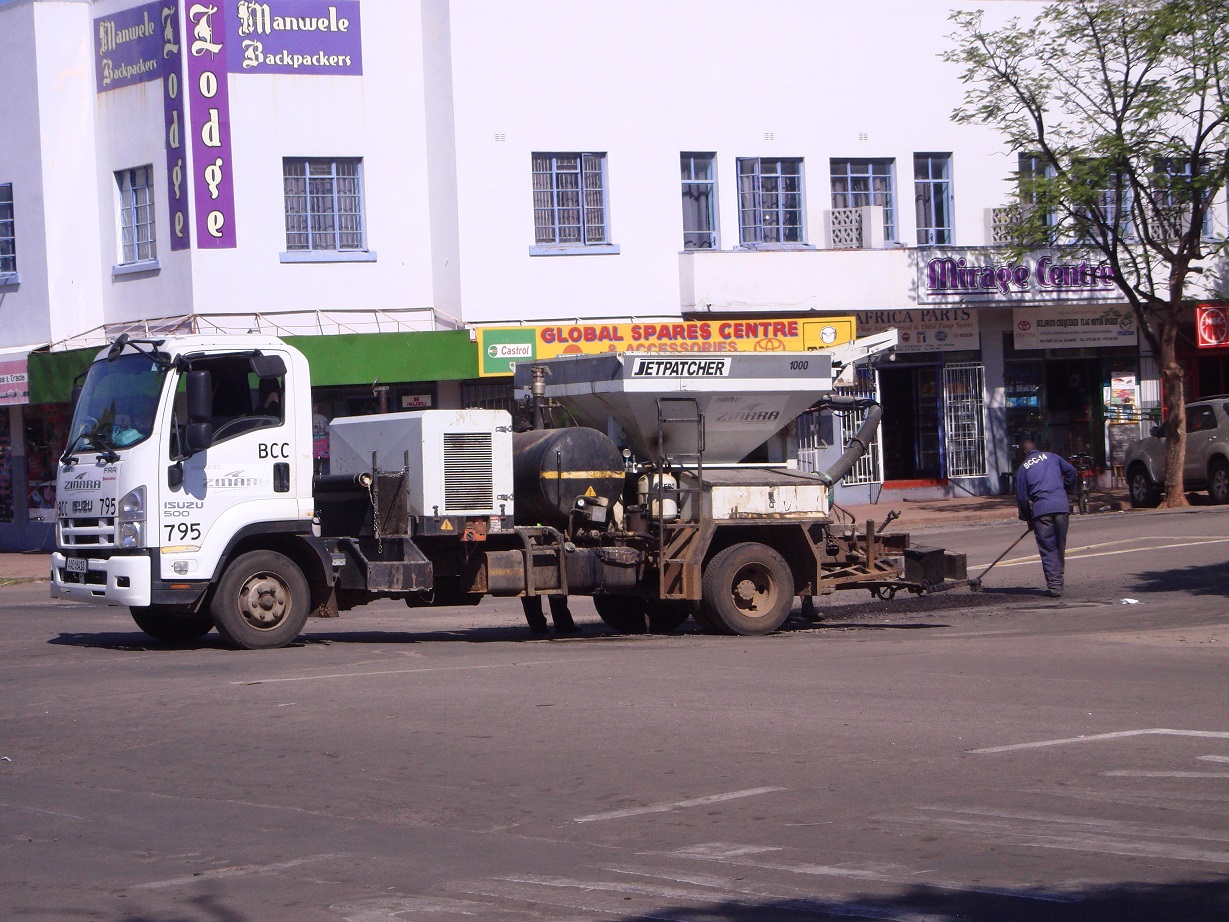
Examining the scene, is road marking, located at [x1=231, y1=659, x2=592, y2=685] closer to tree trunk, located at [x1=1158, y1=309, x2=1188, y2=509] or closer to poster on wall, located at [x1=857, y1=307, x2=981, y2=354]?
tree trunk, located at [x1=1158, y1=309, x2=1188, y2=509]

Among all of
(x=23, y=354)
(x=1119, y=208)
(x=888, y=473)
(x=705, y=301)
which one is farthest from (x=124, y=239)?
(x=1119, y=208)

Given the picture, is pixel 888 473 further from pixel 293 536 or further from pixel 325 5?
pixel 293 536

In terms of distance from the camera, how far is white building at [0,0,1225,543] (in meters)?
26.9

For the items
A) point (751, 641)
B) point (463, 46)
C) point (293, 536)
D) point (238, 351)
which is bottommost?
point (751, 641)

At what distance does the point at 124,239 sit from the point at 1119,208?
18.3 meters

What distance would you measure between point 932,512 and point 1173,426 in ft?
15.3

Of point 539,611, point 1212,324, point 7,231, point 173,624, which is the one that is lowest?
point 539,611

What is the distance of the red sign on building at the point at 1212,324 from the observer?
106ft

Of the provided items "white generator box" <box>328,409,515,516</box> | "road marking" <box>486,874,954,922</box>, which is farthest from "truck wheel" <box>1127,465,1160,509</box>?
"road marking" <box>486,874,954,922</box>

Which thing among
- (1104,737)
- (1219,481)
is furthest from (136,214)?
(1104,737)

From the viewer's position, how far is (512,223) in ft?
91.4

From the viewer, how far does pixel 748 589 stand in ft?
48.0

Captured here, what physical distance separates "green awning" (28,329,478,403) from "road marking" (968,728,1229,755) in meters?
19.3

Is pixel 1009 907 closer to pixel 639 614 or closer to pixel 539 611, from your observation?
pixel 539 611
